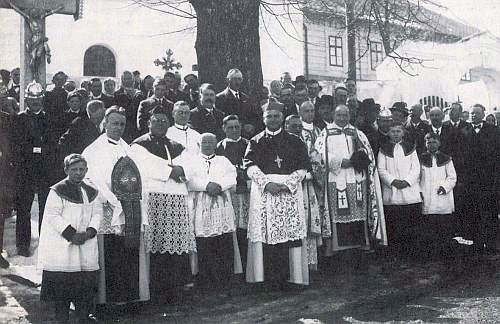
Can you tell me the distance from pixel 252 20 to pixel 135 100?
1.91 m

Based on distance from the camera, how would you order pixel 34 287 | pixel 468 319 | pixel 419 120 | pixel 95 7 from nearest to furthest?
pixel 468 319 < pixel 34 287 < pixel 419 120 < pixel 95 7

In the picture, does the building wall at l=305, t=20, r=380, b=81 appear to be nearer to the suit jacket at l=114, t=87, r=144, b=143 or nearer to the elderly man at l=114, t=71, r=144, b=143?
the elderly man at l=114, t=71, r=144, b=143

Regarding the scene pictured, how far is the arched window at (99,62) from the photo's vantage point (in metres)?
21.4

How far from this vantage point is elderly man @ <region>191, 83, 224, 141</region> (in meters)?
7.61

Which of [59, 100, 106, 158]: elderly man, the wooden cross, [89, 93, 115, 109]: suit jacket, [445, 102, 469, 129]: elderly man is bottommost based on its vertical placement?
[59, 100, 106, 158]: elderly man

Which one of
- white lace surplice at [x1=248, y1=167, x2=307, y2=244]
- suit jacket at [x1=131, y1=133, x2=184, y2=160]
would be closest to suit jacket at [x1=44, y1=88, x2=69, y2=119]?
suit jacket at [x1=131, y1=133, x2=184, y2=160]

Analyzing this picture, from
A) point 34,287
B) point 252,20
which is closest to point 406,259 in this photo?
point 252,20

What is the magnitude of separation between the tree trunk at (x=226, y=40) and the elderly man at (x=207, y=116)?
32.7 inches

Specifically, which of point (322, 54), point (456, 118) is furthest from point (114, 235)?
point (322, 54)

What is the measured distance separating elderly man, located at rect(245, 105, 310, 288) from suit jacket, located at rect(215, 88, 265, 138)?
1.15 meters

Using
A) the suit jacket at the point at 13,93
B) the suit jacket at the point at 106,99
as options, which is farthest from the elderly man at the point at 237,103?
the suit jacket at the point at 13,93

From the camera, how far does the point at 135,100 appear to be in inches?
340

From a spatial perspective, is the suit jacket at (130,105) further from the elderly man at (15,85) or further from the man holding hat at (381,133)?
the man holding hat at (381,133)

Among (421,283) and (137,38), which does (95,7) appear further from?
(421,283)
